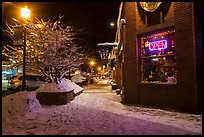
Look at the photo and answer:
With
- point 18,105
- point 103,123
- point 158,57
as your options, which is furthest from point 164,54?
point 18,105

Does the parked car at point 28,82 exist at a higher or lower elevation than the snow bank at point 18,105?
higher

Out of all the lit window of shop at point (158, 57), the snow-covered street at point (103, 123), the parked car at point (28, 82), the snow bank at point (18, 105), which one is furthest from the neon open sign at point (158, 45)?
the parked car at point (28, 82)

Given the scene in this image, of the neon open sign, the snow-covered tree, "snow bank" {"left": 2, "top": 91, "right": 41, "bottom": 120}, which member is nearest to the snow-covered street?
"snow bank" {"left": 2, "top": 91, "right": 41, "bottom": 120}

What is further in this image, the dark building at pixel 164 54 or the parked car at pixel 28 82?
the parked car at pixel 28 82

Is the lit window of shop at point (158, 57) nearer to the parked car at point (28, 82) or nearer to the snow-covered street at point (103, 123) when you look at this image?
the snow-covered street at point (103, 123)

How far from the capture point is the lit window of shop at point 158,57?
10664 mm

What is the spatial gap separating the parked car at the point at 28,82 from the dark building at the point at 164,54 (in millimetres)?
10520

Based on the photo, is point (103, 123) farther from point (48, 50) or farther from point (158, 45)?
point (48, 50)

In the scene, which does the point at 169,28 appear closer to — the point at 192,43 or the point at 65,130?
the point at 192,43

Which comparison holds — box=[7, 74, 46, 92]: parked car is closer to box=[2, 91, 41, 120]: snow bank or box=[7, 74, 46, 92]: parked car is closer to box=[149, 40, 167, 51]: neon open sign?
box=[2, 91, 41, 120]: snow bank

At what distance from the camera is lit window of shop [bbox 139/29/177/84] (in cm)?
1066

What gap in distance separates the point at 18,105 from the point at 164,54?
22.3 ft

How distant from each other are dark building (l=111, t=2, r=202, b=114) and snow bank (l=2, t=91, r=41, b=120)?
5.14 meters

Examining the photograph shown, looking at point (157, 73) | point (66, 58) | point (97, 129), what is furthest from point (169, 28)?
point (66, 58)
